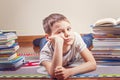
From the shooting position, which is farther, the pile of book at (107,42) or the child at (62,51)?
the pile of book at (107,42)

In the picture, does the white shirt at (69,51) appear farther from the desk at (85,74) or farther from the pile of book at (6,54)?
the pile of book at (6,54)

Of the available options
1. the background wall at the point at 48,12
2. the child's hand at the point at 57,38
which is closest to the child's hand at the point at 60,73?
the child's hand at the point at 57,38

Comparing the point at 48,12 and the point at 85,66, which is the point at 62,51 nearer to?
the point at 85,66

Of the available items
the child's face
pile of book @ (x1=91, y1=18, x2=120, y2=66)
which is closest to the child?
the child's face

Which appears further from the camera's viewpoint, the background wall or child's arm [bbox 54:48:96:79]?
the background wall

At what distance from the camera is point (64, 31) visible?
1.33 meters

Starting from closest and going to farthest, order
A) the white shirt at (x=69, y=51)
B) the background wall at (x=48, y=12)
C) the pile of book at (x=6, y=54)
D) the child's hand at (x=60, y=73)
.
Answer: the child's hand at (x=60, y=73) < the white shirt at (x=69, y=51) < the pile of book at (x=6, y=54) < the background wall at (x=48, y=12)

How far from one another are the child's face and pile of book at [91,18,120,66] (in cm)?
27

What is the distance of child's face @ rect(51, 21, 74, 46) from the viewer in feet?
4.34

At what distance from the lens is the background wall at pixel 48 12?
106 inches

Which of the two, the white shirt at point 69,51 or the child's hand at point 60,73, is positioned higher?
the white shirt at point 69,51

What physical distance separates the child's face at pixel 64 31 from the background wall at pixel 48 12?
1377mm

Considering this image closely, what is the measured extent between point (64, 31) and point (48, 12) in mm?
1504

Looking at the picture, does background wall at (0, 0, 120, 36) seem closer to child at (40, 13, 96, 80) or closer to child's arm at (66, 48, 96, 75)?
child at (40, 13, 96, 80)
